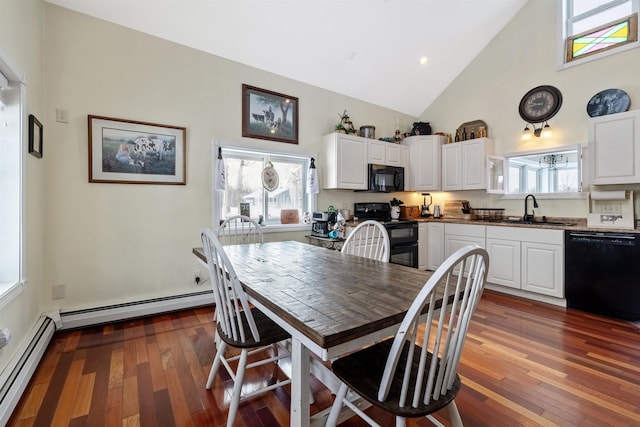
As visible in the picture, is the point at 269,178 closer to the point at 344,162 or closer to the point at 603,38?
the point at 344,162

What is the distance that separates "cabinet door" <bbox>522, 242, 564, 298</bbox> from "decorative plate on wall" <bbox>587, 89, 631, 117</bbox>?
64.0 inches

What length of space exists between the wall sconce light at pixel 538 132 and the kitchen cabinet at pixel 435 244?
1.58 metres

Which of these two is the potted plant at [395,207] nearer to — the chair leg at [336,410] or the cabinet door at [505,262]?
the cabinet door at [505,262]

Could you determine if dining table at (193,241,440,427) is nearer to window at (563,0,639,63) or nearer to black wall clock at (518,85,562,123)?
black wall clock at (518,85,562,123)

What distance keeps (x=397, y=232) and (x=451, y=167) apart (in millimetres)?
1407

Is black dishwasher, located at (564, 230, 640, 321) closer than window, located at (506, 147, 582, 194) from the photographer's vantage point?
Yes

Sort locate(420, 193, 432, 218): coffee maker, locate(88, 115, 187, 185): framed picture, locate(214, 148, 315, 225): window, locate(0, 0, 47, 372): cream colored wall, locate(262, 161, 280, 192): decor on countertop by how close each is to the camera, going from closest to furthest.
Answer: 1. locate(0, 0, 47, 372): cream colored wall
2. locate(88, 115, 187, 185): framed picture
3. locate(214, 148, 315, 225): window
4. locate(262, 161, 280, 192): decor on countertop
5. locate(420, 193, 432, 218): coffee maker

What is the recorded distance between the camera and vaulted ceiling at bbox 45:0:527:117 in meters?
2.78

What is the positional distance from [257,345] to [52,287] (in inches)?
88.8

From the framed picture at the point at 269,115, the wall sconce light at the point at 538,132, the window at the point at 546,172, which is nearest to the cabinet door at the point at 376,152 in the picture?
the framed picture at the point at 269,115

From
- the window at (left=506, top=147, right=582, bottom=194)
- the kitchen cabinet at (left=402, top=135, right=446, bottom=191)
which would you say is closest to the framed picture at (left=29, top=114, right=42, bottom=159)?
the kitchen cabinet at (left=402, top=135, right=446, bottom=191)

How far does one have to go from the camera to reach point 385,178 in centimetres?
430

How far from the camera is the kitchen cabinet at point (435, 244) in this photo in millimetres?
4205

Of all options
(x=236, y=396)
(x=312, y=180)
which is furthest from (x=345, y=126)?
(x=236, y=396)
